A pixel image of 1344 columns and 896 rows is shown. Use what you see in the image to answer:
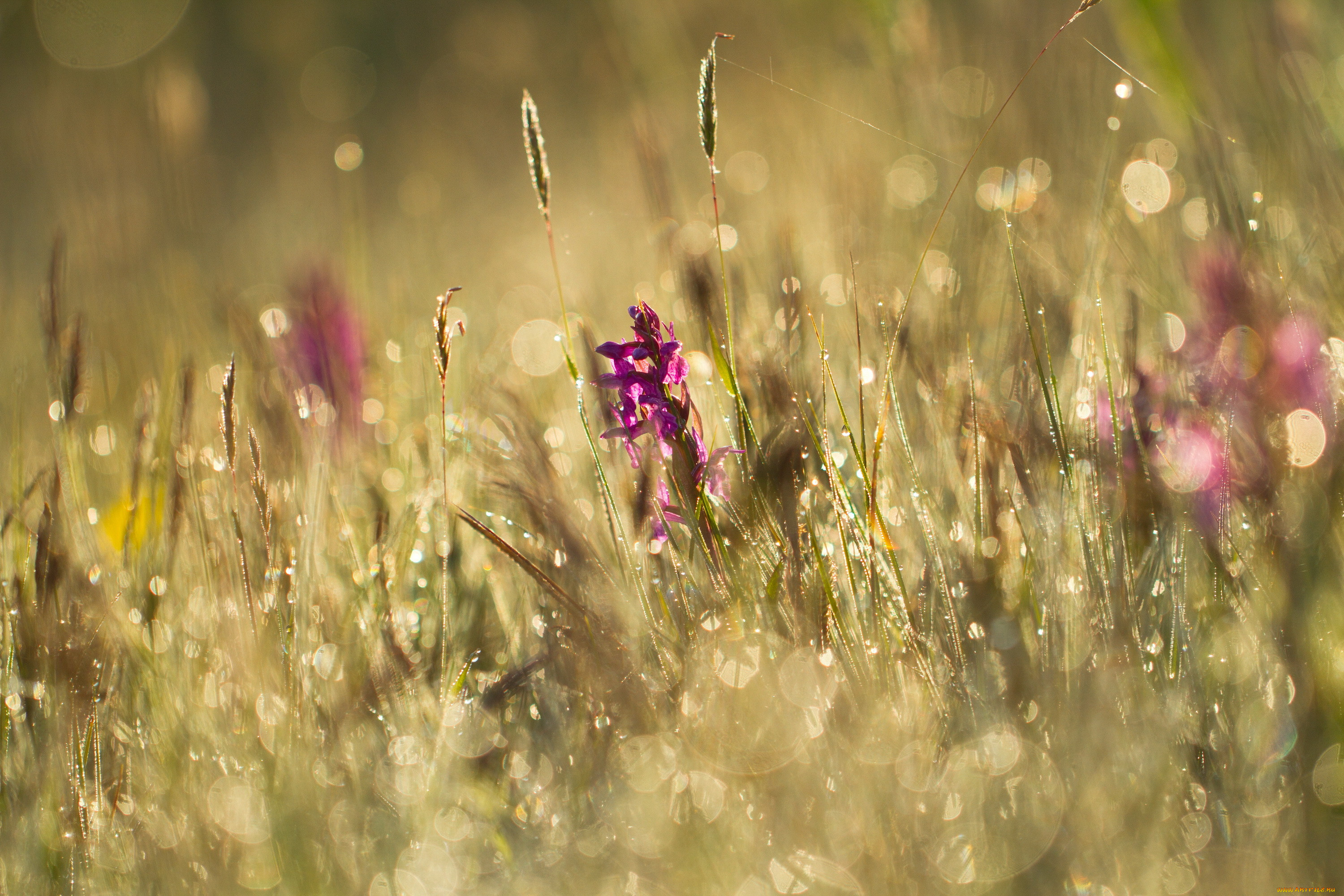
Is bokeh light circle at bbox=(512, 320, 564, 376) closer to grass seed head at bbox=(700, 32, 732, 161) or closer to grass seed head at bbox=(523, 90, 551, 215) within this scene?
grass seed head at bbox=(523, 90, 551, 215)

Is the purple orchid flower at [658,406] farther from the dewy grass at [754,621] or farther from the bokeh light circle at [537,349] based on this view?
the bokeh light circle at [537,349]

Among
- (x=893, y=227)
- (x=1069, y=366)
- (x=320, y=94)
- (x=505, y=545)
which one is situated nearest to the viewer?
(x=505, y=545)

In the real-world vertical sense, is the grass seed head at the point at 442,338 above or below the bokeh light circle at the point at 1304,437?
above

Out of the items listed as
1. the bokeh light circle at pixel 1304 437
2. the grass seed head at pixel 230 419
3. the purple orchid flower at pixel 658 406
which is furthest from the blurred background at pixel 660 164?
the grass seed head at pixel 230 419

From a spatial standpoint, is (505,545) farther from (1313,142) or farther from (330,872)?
(1313,142)

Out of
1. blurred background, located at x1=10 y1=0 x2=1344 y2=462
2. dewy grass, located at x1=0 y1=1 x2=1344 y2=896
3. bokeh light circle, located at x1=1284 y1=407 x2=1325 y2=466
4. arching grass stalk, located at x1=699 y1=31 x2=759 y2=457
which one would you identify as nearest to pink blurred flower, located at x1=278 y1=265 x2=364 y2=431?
blurred background, located at x1=10 y1=0 x2=1344 y2=462

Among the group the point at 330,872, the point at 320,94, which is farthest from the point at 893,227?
the point at 320,94
